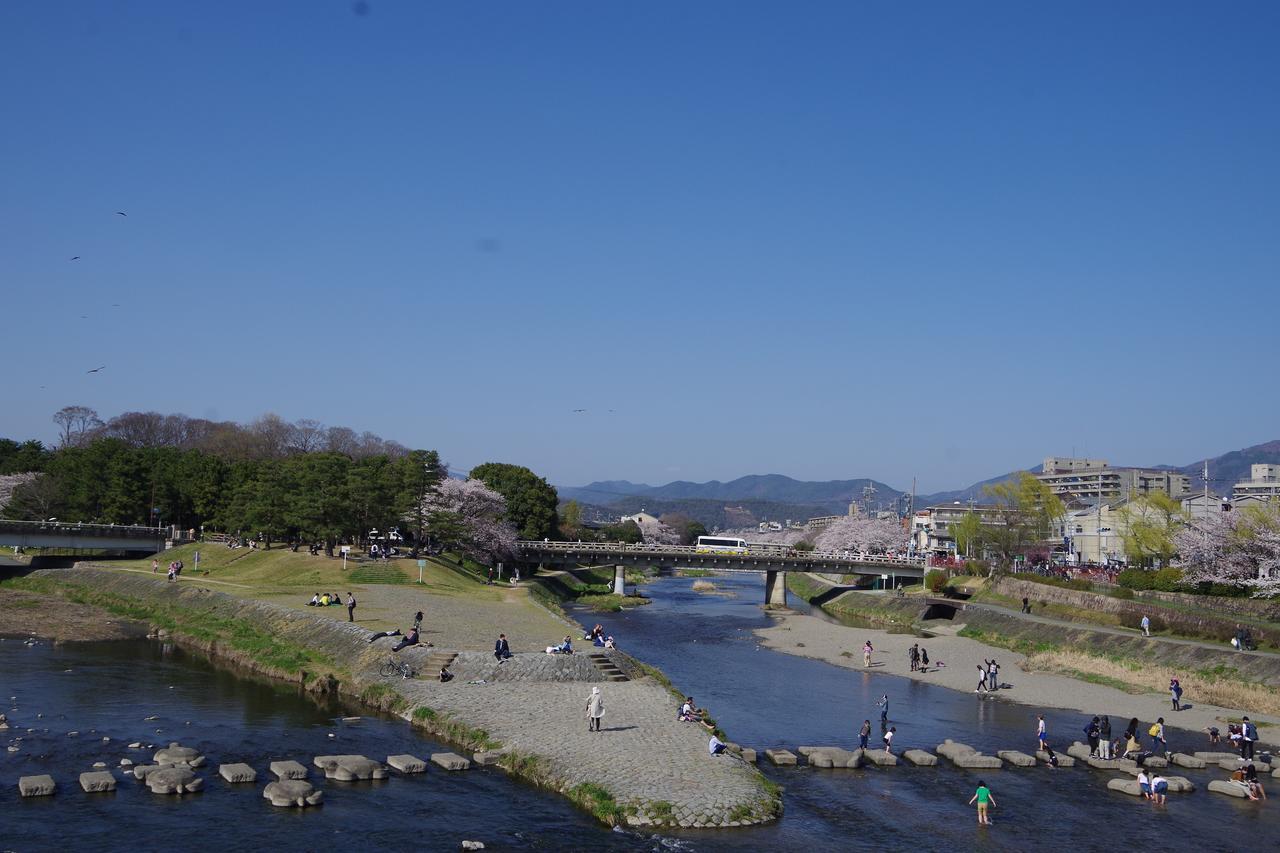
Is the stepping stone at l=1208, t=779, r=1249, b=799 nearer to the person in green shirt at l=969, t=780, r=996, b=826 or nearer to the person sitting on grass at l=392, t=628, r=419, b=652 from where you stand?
the person in green shirt at l=969, t=780, r=996, b=826

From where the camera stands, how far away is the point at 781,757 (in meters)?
35.1

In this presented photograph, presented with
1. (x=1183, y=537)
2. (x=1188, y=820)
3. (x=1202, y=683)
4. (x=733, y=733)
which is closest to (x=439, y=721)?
(x=733, y=733)

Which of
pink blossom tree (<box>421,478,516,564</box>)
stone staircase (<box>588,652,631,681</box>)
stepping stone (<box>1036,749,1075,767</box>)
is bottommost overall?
stepping stone (<box>1036,749,1075,767</box>)

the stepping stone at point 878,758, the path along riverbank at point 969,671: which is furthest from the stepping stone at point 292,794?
the path along riverbank at point 969,671

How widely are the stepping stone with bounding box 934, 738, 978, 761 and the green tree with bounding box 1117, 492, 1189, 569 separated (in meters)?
56.8

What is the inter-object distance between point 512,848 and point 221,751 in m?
13.6

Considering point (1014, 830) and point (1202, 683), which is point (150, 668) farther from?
point (1202, 683)

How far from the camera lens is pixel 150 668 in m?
49.8

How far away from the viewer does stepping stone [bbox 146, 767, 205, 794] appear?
2880 centimetres

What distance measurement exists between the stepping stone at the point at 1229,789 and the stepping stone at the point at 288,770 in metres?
29.4

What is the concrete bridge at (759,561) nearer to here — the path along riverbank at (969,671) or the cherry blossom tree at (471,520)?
the cherry blossom tree at (471,520)

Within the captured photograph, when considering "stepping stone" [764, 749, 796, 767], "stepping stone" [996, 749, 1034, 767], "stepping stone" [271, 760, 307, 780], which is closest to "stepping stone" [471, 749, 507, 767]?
"stepping stone" [271, 760, 307, 780]

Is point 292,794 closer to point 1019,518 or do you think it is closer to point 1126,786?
point 1126,786

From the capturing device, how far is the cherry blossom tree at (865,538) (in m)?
160
